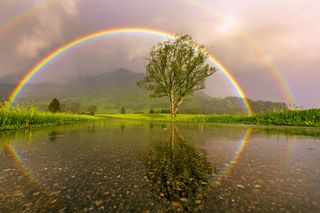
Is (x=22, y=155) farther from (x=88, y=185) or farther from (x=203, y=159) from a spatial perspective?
(x=203, y=159)

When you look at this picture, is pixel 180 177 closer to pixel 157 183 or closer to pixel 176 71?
pixel 157 183

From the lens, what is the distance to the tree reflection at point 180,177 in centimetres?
314

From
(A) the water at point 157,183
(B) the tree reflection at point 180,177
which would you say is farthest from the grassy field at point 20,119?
(B) the tree reflection at point 180,177

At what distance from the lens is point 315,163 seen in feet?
Answer: 18.0

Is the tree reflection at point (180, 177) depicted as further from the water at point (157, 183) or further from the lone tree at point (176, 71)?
the lone tree at point (176, 71)

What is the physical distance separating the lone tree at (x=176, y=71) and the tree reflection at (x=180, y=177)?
1546 inches

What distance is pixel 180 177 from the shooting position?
421cm

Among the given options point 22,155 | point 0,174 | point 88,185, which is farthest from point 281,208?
point 22,155

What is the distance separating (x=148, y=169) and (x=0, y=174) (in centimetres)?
346

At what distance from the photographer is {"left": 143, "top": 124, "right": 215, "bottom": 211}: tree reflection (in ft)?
10.3

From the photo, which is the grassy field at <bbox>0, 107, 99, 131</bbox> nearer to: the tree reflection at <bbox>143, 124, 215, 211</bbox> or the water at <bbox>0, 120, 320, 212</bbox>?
the water at <bbox>0, 120, 320, 212</bbox>

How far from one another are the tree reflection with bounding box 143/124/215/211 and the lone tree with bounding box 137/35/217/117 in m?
39.3

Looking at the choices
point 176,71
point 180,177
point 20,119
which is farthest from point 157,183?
point 176,71

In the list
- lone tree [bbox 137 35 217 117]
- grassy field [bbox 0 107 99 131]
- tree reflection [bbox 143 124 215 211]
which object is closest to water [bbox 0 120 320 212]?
tree reflection [bbox 143 124 215 211]
